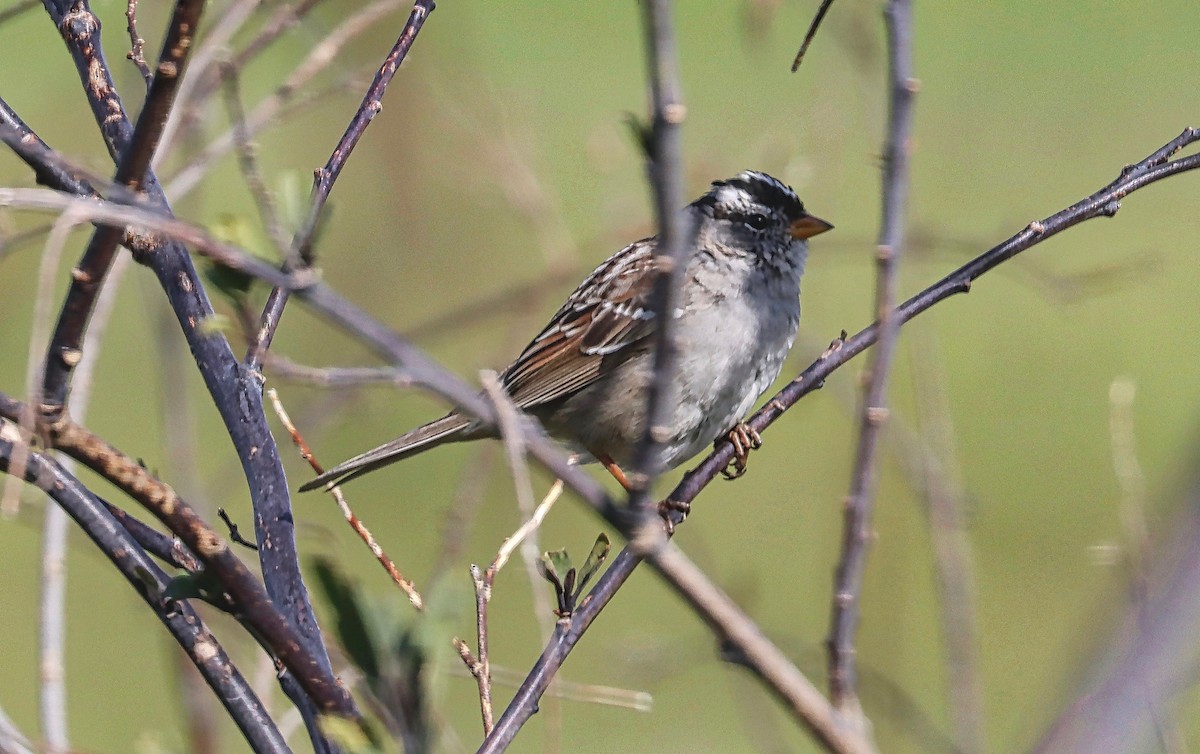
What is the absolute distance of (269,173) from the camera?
405 inches

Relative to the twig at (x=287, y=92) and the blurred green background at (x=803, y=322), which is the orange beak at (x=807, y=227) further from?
the twig at (x=287, y=92)

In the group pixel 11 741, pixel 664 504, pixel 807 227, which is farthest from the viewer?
pixel 807 227

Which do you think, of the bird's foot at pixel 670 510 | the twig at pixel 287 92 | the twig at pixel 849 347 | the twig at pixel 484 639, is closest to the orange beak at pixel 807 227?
the bird's foot at pixel 670 510

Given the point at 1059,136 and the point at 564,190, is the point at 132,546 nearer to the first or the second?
the point at 564,190

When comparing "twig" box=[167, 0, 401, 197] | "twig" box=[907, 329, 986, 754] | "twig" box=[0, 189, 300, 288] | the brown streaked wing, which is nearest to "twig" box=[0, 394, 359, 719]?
"twig" box=[0, 189, 300, 288]

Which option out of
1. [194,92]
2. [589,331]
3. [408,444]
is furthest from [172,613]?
[589,331]

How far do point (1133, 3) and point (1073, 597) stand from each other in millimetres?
9002

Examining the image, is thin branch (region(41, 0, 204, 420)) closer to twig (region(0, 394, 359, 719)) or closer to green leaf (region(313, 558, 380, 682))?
twig (region(0, 394, 359, 719))

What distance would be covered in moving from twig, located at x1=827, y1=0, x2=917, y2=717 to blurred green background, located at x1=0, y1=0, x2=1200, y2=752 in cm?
57

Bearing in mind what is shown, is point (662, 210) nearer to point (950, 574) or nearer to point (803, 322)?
point (950, 574)

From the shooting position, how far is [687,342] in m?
3.42

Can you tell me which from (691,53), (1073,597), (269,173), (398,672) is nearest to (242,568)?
(398,672)

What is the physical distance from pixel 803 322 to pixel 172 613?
120 inches

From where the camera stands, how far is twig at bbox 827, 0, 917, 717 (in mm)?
1173
